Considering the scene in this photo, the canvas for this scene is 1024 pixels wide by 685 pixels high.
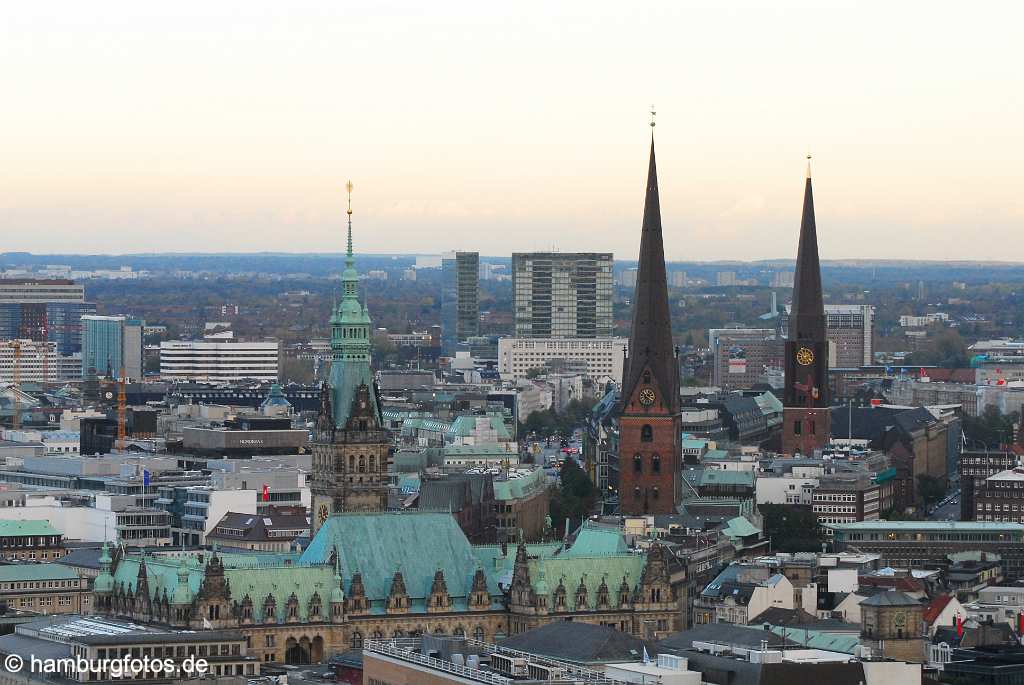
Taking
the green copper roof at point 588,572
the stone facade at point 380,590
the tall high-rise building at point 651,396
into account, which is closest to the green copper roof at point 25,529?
the tall high-rise building at point 651,396

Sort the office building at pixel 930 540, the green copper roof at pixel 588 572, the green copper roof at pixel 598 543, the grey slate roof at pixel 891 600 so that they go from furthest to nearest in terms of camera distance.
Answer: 1. the office building at pixel 930 540
2. the green copper roof at pixel 598 543
3. the green copper roof at pixel 588 572
4. the grey slate roof at pixel 891 600

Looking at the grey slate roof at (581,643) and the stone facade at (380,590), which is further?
the stone facade at (380,590)

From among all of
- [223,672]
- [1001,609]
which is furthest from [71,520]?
[223,672]

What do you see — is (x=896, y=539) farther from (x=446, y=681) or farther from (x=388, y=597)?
(x=446, y=681)

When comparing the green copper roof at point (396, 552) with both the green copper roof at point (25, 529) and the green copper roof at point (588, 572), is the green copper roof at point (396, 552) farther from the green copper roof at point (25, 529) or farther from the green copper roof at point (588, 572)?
the green copper roof at point (25, 529)

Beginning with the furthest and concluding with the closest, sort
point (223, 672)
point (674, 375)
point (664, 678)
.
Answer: point (674, 375)
point (223, 672)
point (664, 678)

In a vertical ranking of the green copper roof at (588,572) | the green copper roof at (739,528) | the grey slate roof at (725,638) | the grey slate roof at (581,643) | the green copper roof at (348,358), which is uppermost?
the green copper roof at (348,358)
